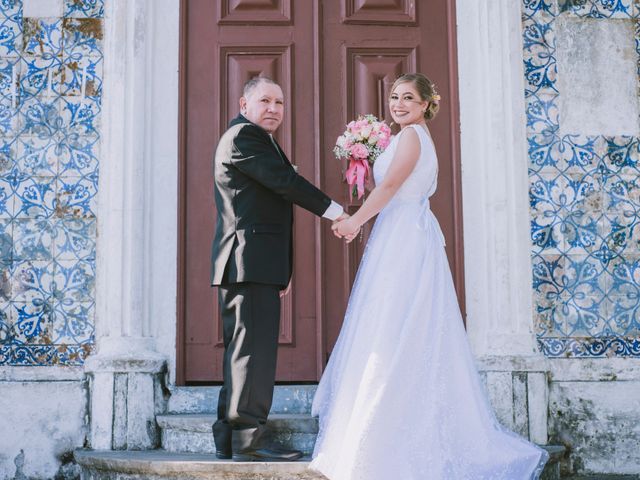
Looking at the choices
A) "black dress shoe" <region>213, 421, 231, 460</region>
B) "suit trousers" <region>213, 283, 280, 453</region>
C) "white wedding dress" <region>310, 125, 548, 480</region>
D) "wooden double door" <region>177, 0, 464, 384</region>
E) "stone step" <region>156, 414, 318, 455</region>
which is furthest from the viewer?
"wooden double door" <region>177, 0, 464, 384</region>

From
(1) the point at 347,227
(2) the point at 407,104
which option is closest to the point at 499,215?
(2) the point at 407,104

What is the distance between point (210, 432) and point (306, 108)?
6.34ft

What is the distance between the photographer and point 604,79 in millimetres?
4797

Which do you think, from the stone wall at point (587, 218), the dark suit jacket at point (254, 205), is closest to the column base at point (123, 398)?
the dark suit jacket at point (254, 205)

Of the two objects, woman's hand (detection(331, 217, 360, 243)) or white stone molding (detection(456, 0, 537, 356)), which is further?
white stone molding (detection(456, 0, 537, 356))

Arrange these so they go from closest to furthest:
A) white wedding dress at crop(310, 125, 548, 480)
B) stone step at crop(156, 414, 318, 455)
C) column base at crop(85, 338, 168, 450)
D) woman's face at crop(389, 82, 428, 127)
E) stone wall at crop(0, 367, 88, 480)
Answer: white wedding dress at crop(310, 125, 548, 480)
woman's face at crop(389, 82, 428, 127)
stone step at crop(156, 414, 318, 455)
column base at crop(85, 338, 168, 450)
stone wall at crop(0, 367, 88, 480)

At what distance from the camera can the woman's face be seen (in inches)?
162

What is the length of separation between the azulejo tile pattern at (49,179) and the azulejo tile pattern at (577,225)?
2.46 meters

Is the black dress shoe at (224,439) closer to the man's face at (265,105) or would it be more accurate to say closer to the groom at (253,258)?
the groom at (253,258)

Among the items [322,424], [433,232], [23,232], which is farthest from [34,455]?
[433,232]

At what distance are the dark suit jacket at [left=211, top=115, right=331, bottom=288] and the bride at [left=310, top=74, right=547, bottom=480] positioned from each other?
34cm

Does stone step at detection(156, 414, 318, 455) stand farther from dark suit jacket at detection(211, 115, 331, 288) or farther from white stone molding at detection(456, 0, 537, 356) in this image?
white stone molding at detection(456, 0, 537, 356)

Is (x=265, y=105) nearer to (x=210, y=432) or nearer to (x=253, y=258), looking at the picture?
(x=253, y=258)

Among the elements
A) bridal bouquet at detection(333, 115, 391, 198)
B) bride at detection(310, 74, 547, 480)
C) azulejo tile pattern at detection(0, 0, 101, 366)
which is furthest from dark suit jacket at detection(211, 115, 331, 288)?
azulejo tile pattern at detection(0, 0, 101, 366)
